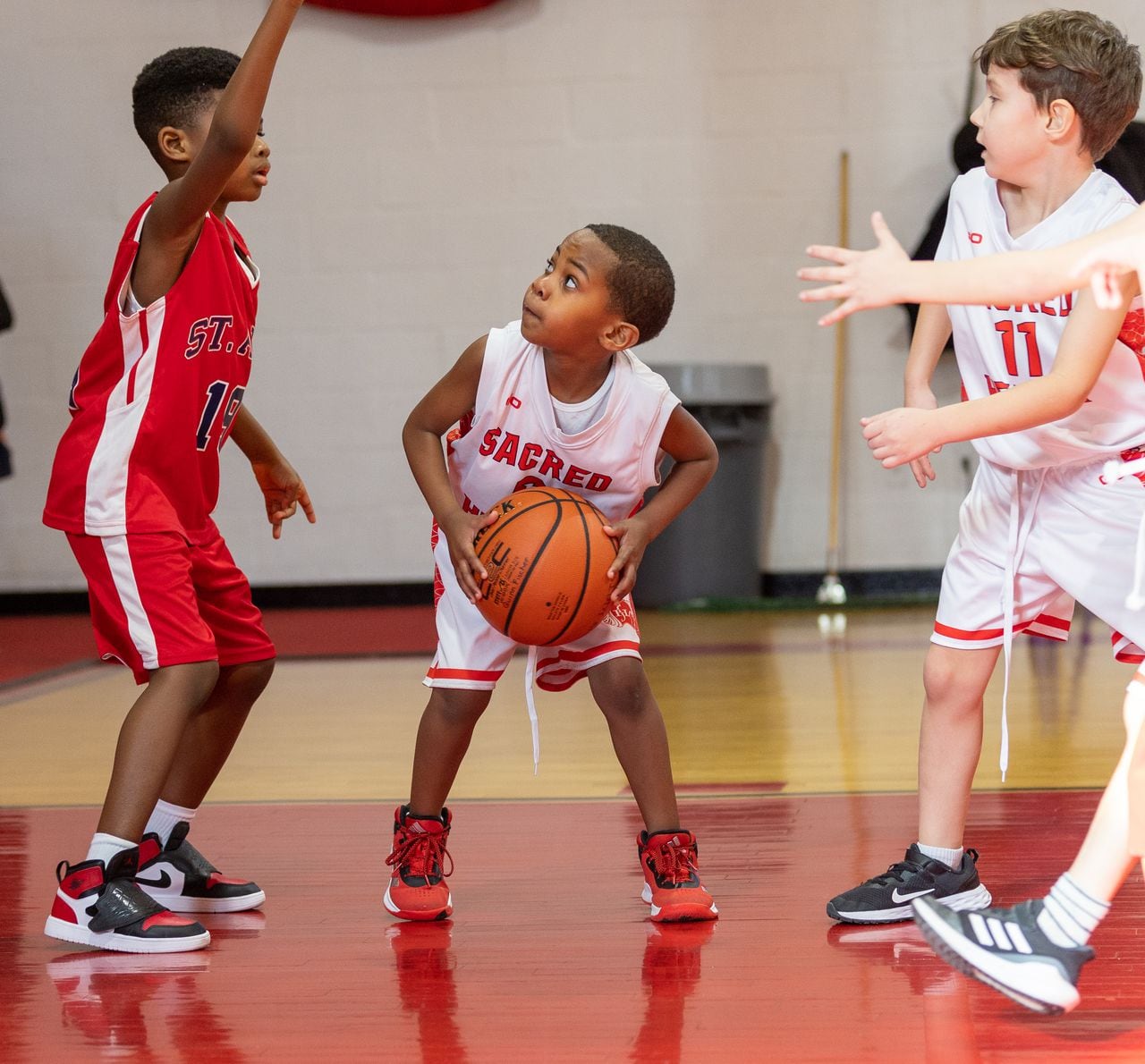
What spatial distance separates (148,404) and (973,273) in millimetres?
1334

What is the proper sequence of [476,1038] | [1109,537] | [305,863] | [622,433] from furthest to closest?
[305,863], [622,433], [1109,537], [476,1038]

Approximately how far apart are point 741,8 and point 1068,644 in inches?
127

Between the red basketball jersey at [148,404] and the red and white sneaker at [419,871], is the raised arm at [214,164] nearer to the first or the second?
the red basketball jersey at [148,404]

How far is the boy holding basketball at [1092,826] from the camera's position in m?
1.76

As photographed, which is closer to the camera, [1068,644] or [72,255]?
[1068,644]

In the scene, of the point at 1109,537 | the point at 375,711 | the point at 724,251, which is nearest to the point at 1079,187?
the point at 1109,537

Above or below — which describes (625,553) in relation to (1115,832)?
above

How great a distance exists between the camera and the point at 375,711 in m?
Answer: 4.46

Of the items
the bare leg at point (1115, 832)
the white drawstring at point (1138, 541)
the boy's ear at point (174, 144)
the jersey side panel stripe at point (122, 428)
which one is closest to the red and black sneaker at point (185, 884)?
the jersey side panel stripe at point (122, 428)

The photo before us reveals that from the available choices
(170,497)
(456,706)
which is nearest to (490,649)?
(456,706)

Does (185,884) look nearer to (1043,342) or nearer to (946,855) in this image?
(946,855)

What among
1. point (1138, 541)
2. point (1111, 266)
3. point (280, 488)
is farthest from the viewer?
point (280, 488)

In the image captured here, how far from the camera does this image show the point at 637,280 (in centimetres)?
248

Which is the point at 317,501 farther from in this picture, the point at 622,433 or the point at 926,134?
the point at 622,433
